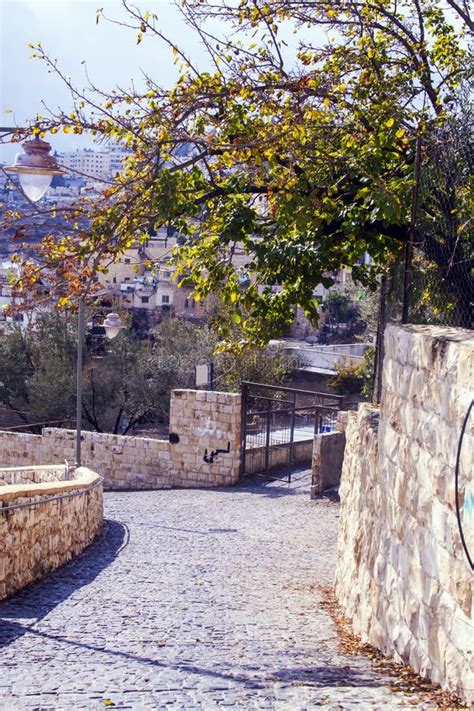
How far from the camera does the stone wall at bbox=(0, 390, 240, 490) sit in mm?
19109

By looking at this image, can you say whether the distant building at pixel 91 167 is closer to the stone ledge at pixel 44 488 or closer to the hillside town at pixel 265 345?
the hillside town at pixel 265 345

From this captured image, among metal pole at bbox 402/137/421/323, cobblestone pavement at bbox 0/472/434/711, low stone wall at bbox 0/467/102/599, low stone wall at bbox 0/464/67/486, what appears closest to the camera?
cobblestone pavement at bbox 0/472/434/711

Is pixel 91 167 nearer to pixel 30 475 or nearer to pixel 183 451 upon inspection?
pixel 183 451

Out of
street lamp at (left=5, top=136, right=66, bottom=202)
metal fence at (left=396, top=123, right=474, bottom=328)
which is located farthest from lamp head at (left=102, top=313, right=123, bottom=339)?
metal fence at (left=396, top=123, right=474, bottom=328)

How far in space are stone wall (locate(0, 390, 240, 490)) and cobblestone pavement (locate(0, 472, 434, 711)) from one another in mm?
4301

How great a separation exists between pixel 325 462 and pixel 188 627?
9.67 meters

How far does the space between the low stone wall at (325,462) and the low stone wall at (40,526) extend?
Answer: 526 cm

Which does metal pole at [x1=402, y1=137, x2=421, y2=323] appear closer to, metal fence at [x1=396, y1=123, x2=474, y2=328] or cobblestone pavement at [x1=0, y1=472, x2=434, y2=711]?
metal fence at [x1=396, y1=123, x2=474, y2=328]

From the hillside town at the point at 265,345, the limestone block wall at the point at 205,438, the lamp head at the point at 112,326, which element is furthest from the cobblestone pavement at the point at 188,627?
the limestone block wall at the point at 205,438

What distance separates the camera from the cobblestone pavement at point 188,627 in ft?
17.5

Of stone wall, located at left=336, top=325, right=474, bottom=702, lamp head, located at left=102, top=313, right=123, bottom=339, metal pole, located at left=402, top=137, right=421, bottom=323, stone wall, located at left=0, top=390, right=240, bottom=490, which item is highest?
metal pole, located at left=402, top=137, right=421, bottom=323

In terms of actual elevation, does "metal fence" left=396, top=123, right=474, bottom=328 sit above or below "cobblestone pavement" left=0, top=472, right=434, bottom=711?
above

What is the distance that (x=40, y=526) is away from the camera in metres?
10.1

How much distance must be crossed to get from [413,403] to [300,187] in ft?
13.5
